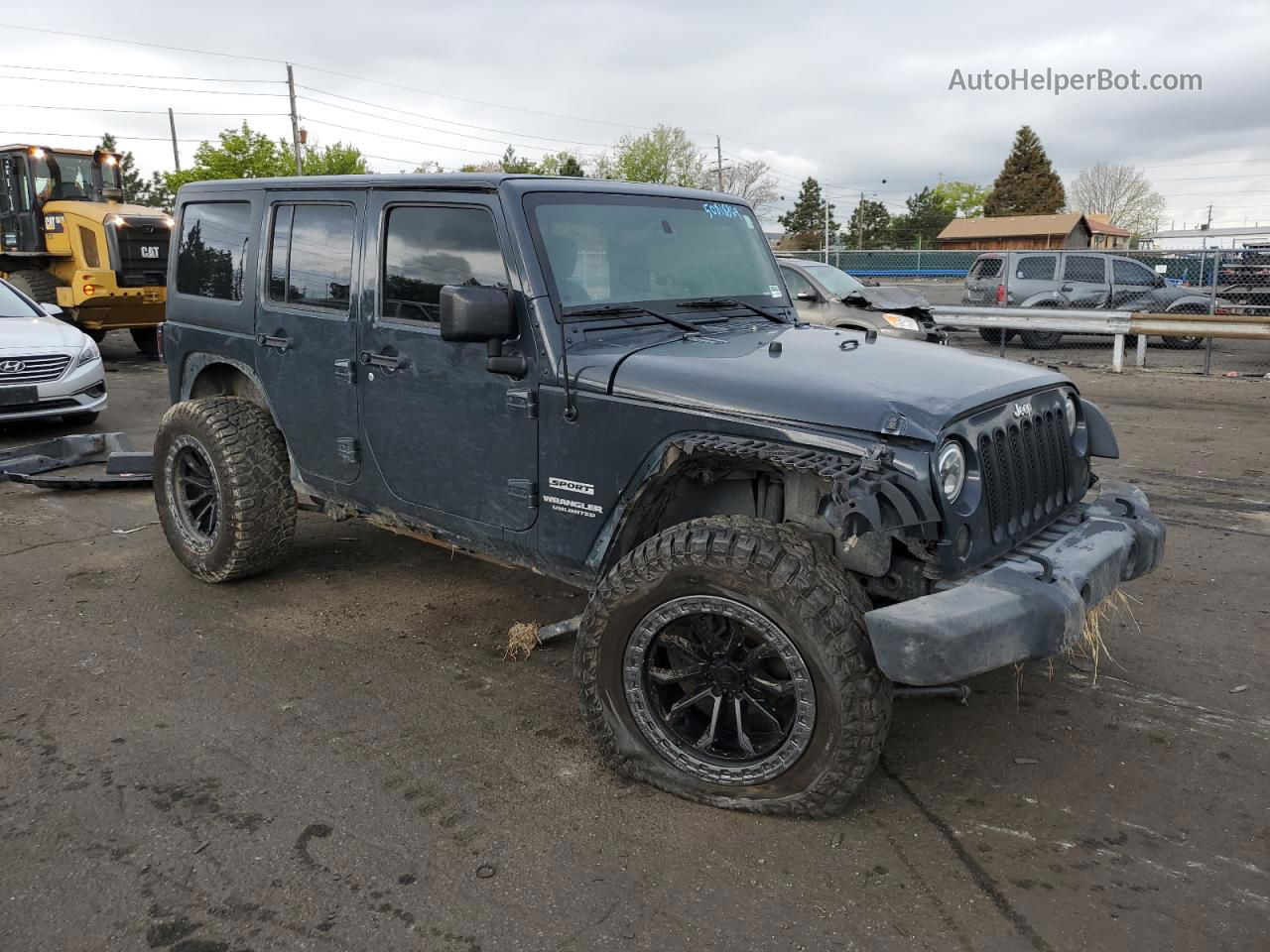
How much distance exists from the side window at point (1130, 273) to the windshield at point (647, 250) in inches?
572

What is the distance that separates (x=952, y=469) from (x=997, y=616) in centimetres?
50

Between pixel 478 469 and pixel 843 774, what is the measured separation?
1.81 meters

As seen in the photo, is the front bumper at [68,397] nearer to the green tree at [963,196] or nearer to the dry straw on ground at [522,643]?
the dry straw on ground at [522,643]

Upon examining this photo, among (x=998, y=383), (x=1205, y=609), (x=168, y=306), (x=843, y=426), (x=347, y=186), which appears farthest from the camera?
(x=168, y=306)

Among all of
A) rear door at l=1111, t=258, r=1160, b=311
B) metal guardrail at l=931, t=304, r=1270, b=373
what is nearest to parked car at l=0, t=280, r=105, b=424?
metal guardrail at l=931, t=304, r=1270, b=373

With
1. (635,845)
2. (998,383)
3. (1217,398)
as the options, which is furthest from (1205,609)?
(1217,398)

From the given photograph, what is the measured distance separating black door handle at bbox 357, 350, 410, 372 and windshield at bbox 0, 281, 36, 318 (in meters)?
7.43

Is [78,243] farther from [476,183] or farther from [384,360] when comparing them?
[476,183]

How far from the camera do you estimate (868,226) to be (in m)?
84.7

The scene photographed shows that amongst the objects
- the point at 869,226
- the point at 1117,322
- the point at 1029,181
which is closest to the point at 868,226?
the point at 869,226

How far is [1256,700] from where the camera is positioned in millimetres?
3898

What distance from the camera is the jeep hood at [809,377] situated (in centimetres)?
299

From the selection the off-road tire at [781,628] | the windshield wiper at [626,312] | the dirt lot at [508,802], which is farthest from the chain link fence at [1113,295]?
the off-road tire at [781,628]

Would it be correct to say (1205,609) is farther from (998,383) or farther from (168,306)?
(168,306)
